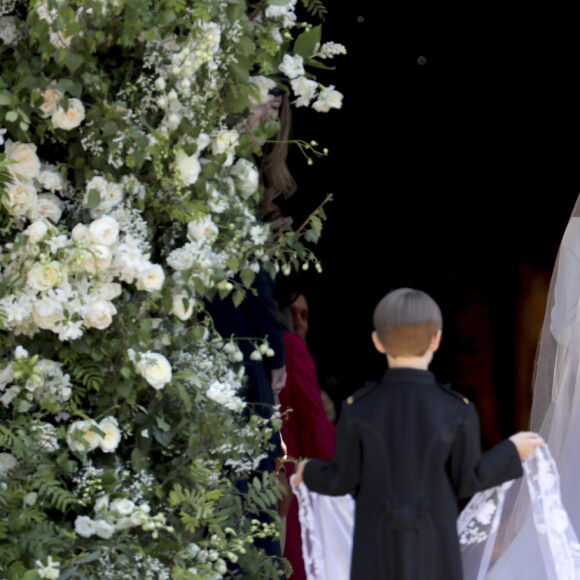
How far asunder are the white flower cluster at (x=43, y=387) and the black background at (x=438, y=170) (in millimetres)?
3271

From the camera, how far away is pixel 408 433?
258cm

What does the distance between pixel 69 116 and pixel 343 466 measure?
965mm

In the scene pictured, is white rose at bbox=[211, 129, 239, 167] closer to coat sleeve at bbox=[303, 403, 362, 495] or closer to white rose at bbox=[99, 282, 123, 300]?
white rose at bbox=[99, 282, 123, 300]

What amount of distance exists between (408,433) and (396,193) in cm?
336

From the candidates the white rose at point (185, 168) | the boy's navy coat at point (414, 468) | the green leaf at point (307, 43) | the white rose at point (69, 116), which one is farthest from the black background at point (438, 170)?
the boy's navy coat at point (414, 468)

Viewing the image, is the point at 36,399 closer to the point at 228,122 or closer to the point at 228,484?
the point at 228,484

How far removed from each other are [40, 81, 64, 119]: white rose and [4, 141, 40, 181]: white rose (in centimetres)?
9

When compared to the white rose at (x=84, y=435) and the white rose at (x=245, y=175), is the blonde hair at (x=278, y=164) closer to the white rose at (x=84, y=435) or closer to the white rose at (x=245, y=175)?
the white rose at (x=245, y=175)

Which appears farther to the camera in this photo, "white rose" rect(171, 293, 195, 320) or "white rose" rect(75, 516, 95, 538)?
"white rose" rect(171, 293, 195, 320)

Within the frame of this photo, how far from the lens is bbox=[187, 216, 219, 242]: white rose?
2.72 meters

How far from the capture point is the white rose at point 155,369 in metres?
2.59

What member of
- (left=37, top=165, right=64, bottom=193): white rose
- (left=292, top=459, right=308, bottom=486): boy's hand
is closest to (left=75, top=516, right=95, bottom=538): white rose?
(left=292, top=459, right=308, bottom=486): boy's hand

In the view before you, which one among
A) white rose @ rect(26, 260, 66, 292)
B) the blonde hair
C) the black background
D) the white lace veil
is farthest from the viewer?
the black background

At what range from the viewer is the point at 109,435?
263 centimetres
